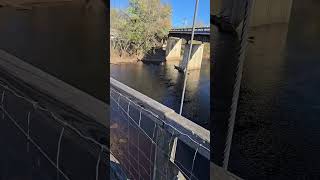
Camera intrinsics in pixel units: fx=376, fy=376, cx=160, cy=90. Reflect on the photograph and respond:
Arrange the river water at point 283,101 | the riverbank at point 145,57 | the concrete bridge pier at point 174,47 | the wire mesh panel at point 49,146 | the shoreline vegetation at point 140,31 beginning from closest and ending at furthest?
the river water at point 283,101 → the riverbank at point 145,57 → the concrete bridge pier at point 174,47 → the shoreline vegetation at point 140,31 → the wire mesh panel at point 49,146

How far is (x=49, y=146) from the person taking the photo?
5.39 ft

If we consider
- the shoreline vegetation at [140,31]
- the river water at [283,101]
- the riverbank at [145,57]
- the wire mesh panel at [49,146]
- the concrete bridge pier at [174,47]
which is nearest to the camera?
the river water at [283,101]

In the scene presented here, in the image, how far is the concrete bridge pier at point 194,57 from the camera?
0.81m

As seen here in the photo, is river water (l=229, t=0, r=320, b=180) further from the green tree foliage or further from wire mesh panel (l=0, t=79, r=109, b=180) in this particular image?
wire mesh panel (l=0, t=79, r=109, b=180)

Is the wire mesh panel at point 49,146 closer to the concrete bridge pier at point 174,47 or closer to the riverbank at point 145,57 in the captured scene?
the riverbank at point 145,57

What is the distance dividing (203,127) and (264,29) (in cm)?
27

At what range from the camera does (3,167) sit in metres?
1.65

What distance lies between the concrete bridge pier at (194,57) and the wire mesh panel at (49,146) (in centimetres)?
56

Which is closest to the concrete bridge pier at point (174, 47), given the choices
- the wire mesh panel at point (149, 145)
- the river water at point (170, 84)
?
the river water at point (170, 84)


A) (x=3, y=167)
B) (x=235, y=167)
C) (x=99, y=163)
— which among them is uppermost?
(x=235, y=167)

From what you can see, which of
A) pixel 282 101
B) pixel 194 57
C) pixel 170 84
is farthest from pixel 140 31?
pixel 282 101

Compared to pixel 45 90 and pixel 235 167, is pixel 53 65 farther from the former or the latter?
pixel 235 167

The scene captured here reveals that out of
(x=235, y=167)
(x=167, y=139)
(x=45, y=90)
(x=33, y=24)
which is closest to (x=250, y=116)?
(x=235, y=167)

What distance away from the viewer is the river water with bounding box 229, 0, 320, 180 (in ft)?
1.87
